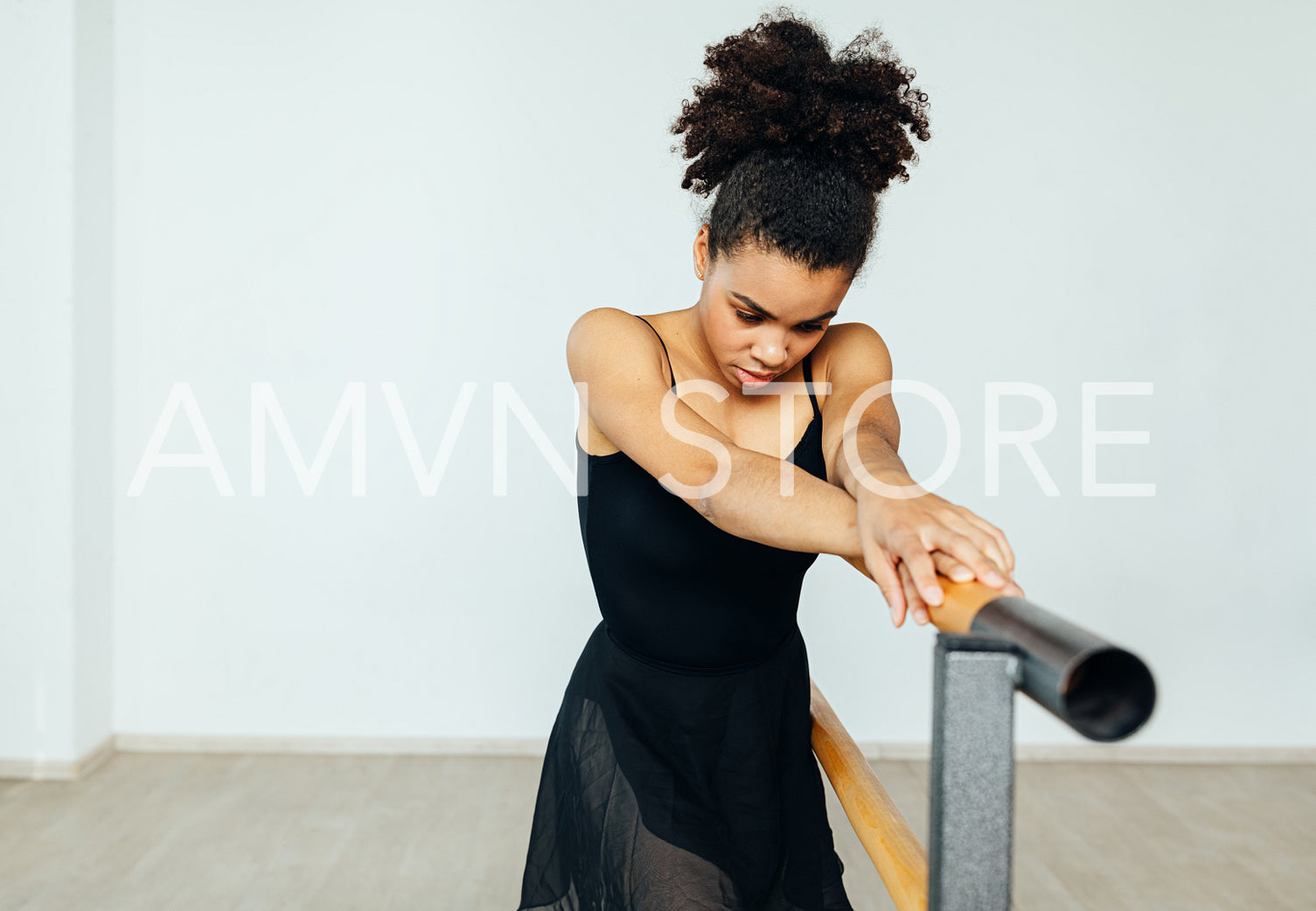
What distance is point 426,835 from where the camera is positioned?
2.74m

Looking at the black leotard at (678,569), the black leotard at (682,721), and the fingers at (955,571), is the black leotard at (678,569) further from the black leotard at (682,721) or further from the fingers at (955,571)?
the fingers at (955,571)

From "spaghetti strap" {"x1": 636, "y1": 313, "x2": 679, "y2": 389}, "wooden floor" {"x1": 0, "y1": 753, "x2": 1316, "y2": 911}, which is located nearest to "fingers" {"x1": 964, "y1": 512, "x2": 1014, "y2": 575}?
"spaghetti strap" {"x1": 636, "y1": 313, "x2": 679, "y2": 389}

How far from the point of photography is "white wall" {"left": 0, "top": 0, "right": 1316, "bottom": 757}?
3174 mm

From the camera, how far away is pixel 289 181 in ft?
10.5

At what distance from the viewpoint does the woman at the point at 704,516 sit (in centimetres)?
115

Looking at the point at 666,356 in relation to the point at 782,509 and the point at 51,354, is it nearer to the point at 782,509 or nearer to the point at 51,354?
the point at 782,509

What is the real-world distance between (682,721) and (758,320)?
1.76 feet

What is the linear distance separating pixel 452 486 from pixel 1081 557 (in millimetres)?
2142

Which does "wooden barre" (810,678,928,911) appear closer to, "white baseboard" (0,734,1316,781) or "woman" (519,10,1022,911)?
"woman" (519,10,1022,911)

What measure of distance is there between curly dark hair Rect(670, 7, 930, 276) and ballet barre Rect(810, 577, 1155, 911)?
0.66 metres

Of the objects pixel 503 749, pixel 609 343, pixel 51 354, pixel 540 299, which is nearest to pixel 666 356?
pixel 609 343

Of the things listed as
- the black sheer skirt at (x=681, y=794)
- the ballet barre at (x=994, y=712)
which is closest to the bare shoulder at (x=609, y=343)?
the black sheer skirt at (x=681, y=794)

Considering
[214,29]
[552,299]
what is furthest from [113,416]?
[552,299]

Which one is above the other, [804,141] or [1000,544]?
[804,141]
